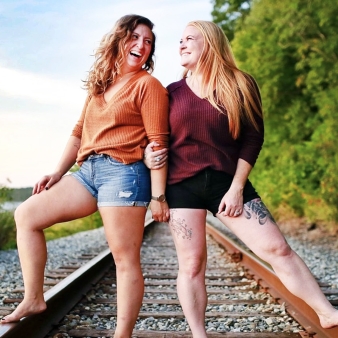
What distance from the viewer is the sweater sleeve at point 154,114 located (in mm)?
2650

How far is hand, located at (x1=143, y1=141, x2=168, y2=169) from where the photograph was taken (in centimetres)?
264

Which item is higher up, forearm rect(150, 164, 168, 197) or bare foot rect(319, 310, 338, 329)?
forearm rect(150, 164, 168, 197)

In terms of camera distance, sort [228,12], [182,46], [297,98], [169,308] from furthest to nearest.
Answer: [228,12] < [297,98] < [169,308] < [182,46]

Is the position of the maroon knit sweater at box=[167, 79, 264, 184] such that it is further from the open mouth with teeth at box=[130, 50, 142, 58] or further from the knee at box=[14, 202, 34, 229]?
the knee at box=[14, 202, 34, 229]

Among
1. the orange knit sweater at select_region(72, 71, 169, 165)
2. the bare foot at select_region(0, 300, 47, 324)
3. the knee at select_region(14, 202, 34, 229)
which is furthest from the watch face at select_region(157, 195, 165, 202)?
the bare foot at select_region(0, 300, 47, 324)

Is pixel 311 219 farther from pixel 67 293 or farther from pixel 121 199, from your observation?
pixel 121 199

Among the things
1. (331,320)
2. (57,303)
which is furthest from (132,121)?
(57,303)

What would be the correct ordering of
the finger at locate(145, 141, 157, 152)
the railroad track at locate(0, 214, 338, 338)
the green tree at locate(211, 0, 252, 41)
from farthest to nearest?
1. the green tree at locate(211, 0, 252, 41)
2. the railroad track at locate(0, 214, 338, 338)
3. the finger at locate(145, 141, 157, 152)

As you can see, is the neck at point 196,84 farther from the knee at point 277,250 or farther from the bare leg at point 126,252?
the knee at point 277,250

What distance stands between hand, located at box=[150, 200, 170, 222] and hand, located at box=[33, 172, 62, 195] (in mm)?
545

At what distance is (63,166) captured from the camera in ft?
9.69

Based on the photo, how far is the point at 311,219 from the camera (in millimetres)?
12672

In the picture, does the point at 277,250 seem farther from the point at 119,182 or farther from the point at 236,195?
the point at 119,182

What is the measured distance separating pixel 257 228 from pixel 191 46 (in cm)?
101
